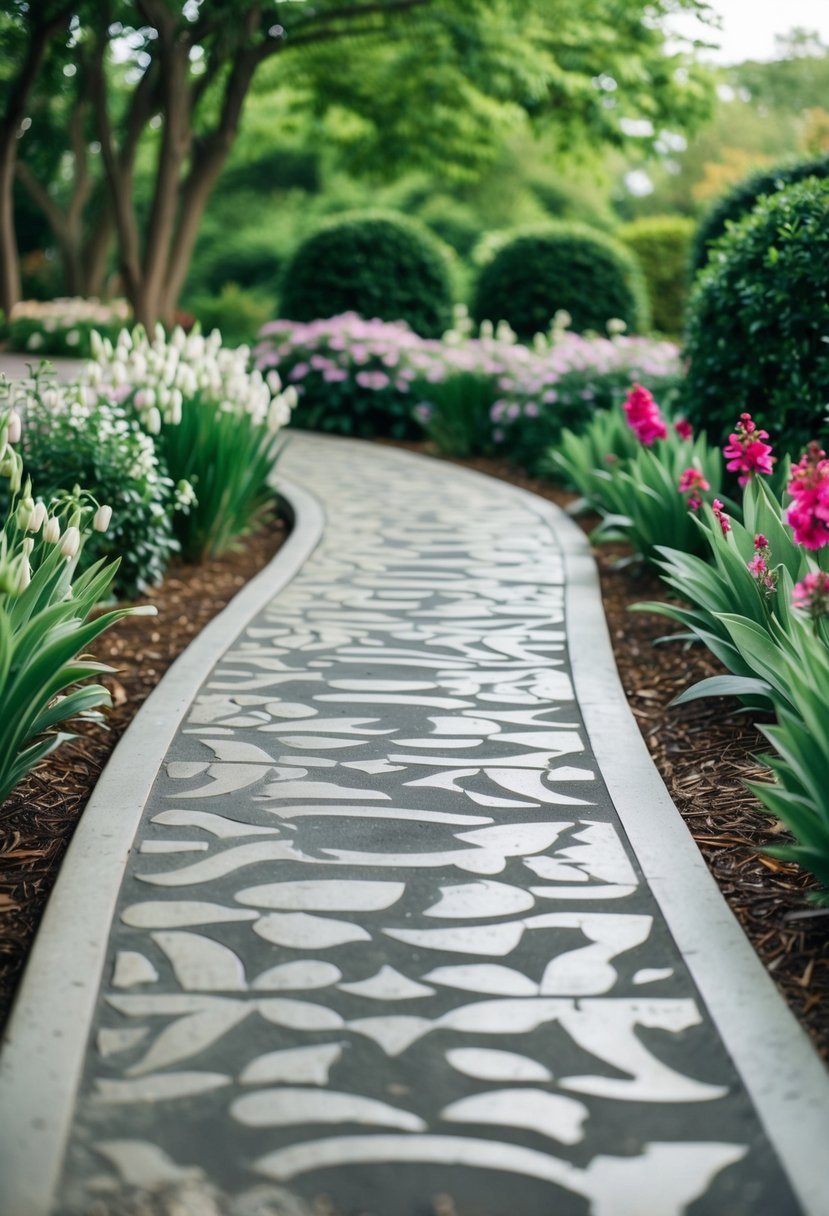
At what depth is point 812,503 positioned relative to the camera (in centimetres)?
315

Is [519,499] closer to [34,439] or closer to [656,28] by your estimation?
[34,439]

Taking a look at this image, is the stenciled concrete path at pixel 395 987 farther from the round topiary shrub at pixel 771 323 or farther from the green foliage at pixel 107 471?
the round topiary shrub at pixel 771 323

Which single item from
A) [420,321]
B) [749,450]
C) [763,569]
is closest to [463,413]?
[420,321]

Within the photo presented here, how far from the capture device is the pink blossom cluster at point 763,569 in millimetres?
3871

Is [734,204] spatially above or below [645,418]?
above

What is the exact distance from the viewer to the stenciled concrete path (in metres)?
2.01

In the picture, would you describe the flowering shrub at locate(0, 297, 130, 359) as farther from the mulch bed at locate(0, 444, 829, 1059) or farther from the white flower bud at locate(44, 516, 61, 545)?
the white flower bud at locate(44, 516, 61, 545)

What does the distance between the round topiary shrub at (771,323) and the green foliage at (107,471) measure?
2800 mm

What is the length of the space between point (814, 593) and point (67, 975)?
6.44 ft

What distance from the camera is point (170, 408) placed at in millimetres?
6070

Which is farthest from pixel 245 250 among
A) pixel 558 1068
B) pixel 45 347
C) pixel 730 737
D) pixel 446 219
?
pixel 558 1068

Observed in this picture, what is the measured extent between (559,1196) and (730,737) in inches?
92.1

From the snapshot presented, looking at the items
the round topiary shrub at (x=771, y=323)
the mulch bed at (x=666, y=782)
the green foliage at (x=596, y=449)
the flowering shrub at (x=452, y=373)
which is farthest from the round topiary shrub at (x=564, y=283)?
the mulch bed at (x=666, y=782)

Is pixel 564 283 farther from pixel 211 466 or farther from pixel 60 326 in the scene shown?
pixel 211 466
